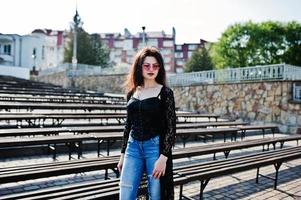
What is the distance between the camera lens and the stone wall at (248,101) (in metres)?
13.6

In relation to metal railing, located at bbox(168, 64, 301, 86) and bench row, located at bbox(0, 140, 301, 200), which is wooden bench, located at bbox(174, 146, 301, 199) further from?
metal railing, located at bbox(168, 64, 301, 86)

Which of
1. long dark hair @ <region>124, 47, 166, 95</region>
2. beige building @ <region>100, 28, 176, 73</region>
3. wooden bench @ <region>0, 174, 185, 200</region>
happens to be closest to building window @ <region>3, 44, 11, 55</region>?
beige building @ <region>100, 28, 176, 73</region>

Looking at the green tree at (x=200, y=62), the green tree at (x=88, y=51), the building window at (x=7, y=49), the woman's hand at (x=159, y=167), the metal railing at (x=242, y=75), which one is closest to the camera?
the woman's hand at (x=159, y=167)

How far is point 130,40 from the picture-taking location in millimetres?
87000

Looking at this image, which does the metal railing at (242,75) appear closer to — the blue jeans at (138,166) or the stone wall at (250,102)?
the stone wall at (250,102)

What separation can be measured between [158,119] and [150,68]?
1.55ft

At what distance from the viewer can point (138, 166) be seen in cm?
290

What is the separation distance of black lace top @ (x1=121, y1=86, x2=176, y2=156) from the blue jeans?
0.06 metres

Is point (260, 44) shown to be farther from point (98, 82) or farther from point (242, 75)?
point (242, 75)

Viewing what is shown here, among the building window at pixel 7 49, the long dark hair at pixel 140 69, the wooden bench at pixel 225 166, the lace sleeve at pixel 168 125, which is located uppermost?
the building window at pixel 7 49

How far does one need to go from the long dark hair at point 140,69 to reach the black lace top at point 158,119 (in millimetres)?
198

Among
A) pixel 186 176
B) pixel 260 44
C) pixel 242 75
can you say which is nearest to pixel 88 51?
pixel 260 44

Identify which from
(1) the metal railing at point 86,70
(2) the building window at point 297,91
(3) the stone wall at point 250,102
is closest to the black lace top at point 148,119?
(3) the stone wall at point 250,102

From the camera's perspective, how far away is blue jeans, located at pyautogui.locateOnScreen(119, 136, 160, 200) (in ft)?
9.32
